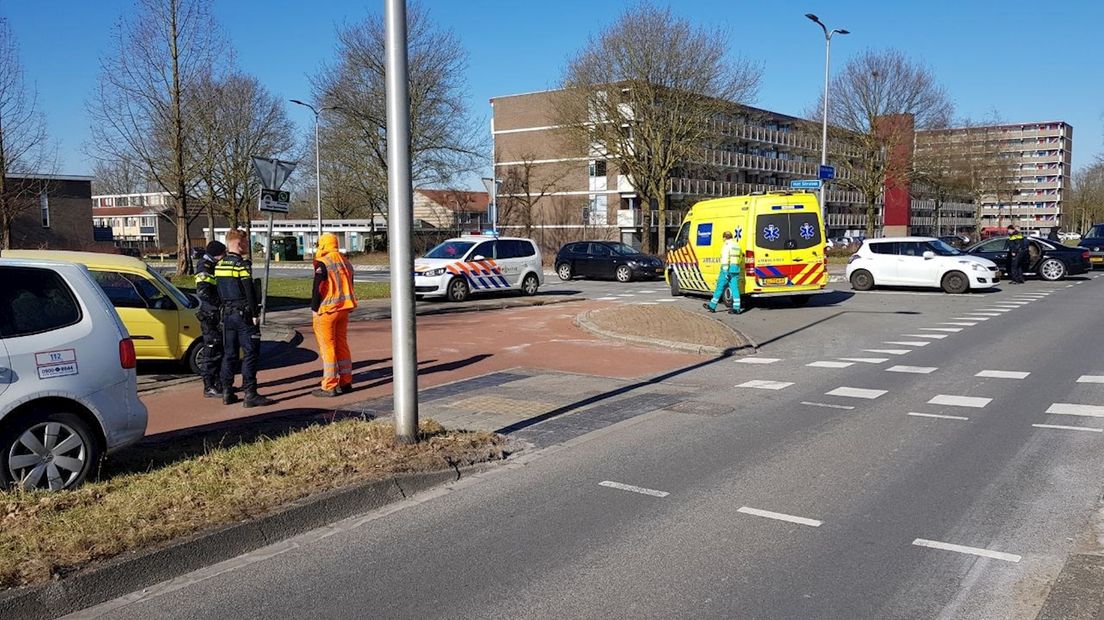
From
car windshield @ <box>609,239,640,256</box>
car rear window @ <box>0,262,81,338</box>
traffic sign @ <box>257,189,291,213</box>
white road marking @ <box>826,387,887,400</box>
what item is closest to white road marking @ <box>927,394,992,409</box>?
white road marking @ <box>826,387,887,400</box>

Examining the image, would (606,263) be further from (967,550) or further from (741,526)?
(967,550)

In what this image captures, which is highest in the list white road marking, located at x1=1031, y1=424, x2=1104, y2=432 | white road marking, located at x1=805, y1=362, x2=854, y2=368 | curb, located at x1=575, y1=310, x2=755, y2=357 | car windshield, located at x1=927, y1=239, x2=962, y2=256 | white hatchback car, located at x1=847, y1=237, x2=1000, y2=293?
car windshield, located at x1=927, y1=239, x2=962, y2=256

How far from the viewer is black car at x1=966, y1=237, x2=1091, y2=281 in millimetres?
26859

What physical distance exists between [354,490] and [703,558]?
223 centimetres

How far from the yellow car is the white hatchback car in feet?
59.5

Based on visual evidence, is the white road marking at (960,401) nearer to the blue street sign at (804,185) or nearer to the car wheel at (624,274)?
the blue street sign at (804,185)

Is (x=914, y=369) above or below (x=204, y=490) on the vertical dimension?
below

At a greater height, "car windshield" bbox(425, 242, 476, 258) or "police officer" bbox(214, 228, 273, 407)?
"car windshield" bbox(425, 242, 476, 258)

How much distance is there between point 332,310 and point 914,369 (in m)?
7.13

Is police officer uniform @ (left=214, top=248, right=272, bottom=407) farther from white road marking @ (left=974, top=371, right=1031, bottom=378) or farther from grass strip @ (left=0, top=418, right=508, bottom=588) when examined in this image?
white road marking @ (left=974, top=371, right=1031, bottom=378)

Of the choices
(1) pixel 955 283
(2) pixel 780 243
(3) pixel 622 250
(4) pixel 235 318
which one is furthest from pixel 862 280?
(4) pixel 235 318

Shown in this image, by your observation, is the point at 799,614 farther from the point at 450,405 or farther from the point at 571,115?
the point at 571,115

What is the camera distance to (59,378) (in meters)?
5.21

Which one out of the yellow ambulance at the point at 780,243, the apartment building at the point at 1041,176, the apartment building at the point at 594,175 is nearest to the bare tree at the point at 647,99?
the apartment building at the point at 594,175
